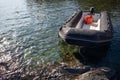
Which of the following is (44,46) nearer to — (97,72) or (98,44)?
(98,44)

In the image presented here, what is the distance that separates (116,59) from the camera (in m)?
12.8

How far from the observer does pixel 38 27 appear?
18.2 metres

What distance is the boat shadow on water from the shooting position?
1291cm

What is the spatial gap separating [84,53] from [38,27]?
19.7 ft

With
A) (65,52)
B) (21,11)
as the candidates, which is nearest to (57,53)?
(65,52)

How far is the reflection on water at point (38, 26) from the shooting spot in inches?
532

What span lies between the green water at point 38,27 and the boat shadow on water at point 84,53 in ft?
0.54

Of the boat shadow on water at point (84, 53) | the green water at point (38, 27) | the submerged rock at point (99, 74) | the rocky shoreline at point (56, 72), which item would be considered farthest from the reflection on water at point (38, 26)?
the submerged rock at point (99, 74)

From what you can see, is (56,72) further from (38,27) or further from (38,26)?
(38,26)

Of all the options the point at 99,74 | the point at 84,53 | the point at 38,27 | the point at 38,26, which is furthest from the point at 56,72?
the point at 38,26

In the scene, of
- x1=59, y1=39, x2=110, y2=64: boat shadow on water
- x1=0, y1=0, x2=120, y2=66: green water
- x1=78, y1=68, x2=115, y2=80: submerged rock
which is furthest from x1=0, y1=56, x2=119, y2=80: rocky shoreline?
x1=59, y1=39, x2=110, y2=64: boat shadow on water

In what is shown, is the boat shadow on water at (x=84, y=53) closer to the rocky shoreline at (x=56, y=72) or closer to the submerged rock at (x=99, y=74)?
the rocky shoreline at (x=56, y=72)

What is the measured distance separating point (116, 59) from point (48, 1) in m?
16.9

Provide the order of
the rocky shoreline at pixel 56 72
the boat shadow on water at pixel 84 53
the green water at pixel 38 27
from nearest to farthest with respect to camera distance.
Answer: the rocky shoreline at pixel 56 72 < the boat shadow on water at pixel 84 53 < the green water at pixel 38 27
